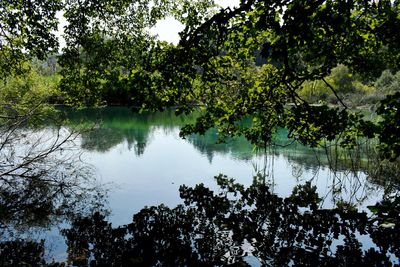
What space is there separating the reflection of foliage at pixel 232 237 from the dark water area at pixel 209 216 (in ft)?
0.06

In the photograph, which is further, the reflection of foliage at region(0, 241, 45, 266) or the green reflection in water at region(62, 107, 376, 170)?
the green reflection in water at region(62, 107, 376, 170)

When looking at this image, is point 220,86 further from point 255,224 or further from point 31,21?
point 31,21

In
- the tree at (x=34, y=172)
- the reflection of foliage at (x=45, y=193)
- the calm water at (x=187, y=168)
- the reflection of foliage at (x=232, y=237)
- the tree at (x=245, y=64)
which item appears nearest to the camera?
the tree at (x=245, y=64)

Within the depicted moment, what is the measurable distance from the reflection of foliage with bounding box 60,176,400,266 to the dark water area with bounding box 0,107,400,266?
0.06 ft

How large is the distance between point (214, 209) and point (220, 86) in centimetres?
266

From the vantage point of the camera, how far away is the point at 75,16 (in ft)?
22.8

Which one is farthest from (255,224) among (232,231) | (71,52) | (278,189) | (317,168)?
(317,168)

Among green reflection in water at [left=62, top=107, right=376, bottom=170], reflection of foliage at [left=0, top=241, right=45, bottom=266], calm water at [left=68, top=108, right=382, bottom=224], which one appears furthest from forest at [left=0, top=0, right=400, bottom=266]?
green reflection in water at [left=62, top=107, right=376, bottom=170]

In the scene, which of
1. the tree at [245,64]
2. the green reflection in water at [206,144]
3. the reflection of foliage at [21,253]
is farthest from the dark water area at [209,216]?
the tree at [245,64]

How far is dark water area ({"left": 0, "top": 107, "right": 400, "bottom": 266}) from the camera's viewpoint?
5.34m

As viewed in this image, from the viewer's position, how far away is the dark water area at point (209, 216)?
17.5 feet

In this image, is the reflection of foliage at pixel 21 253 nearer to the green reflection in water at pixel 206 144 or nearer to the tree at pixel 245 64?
the tree at pixel 245 64

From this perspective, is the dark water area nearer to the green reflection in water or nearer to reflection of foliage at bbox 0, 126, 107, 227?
reflection of foliage at bbox 0, 126, 107, 227

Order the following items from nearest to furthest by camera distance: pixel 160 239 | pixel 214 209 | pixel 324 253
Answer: pixel 324 253
pixel 160 239
pixel 214 209
